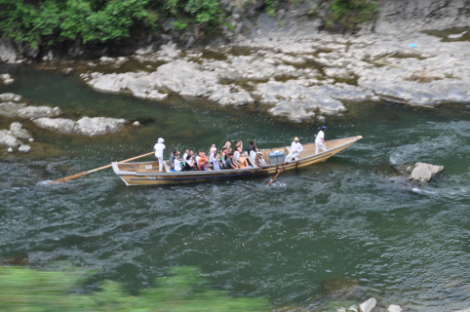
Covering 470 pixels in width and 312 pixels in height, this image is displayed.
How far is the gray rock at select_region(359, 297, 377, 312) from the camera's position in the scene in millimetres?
10055

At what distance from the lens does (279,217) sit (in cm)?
1412

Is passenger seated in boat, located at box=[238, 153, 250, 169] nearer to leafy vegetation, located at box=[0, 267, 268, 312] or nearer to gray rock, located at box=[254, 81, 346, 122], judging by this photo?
gray rock, located at box=[254, 81, 346, 122]

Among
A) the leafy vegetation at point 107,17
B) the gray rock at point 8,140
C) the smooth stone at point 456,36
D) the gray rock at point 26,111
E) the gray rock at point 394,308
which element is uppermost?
the leafy vegetation at point 107,17

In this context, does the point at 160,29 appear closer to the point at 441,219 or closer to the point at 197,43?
the point at 197,43

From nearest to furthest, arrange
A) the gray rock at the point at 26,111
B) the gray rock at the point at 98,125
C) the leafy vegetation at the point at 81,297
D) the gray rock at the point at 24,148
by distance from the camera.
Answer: the leafy vegetation at the point at 81,297
the gray rock at the point at 24,148
the gray rock at the point at 98,125
the gray rock at the point at 26,111

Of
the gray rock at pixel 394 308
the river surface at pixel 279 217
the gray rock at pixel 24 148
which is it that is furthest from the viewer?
the gray rock at pixel 24 148

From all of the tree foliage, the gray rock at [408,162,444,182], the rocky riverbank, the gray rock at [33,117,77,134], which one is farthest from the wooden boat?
the tree foliage

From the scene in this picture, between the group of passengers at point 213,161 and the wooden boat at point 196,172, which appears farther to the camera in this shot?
the group of passengers at point 213,161

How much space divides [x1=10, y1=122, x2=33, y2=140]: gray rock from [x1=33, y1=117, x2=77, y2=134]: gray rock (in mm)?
771

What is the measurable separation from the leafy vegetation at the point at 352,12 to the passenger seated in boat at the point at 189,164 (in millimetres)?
15275

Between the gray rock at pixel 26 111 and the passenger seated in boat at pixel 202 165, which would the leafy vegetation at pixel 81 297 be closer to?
the passenger seated in boat at pixel 202 165

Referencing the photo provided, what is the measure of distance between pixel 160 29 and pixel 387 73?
46.1 ft

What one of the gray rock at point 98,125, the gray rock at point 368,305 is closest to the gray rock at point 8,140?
the gray rock at point 98,125

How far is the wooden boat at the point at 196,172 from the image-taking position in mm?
15781
